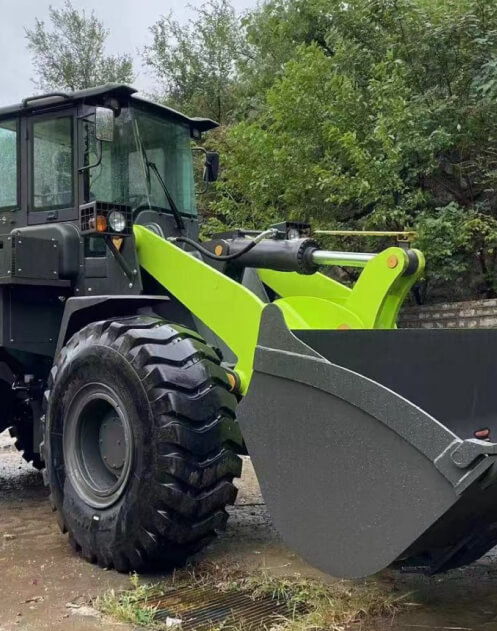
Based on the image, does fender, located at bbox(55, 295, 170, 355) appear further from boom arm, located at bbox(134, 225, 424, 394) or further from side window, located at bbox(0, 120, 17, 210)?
side window, located at bbox(0, 120, 17, 210)

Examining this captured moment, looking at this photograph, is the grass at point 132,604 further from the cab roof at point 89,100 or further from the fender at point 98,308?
the cab roof at point 89,100

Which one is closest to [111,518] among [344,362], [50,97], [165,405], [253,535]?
[165,405]

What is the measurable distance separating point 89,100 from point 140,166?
56 cm

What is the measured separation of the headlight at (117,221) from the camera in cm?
464

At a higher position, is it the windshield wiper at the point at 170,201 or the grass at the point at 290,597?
the windshield wiper at the point at 170,201

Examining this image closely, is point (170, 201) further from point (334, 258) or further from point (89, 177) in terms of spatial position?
point (334, 258)

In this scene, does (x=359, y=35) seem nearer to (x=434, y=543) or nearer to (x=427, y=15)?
(x=427, y=15)

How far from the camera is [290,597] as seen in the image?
3.51 m

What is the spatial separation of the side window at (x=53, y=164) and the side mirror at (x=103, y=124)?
23.4 inches

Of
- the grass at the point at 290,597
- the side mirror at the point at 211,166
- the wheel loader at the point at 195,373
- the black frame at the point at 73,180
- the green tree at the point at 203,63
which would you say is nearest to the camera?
the wheel loader at the point at 195,373

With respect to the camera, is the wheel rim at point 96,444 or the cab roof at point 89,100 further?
the cab roof at point 89,100

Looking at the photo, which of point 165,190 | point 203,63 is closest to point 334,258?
point 165,190

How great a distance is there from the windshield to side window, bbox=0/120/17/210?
2.44ft

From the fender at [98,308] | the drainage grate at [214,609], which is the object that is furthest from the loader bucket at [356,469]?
the fender at [98,308]
